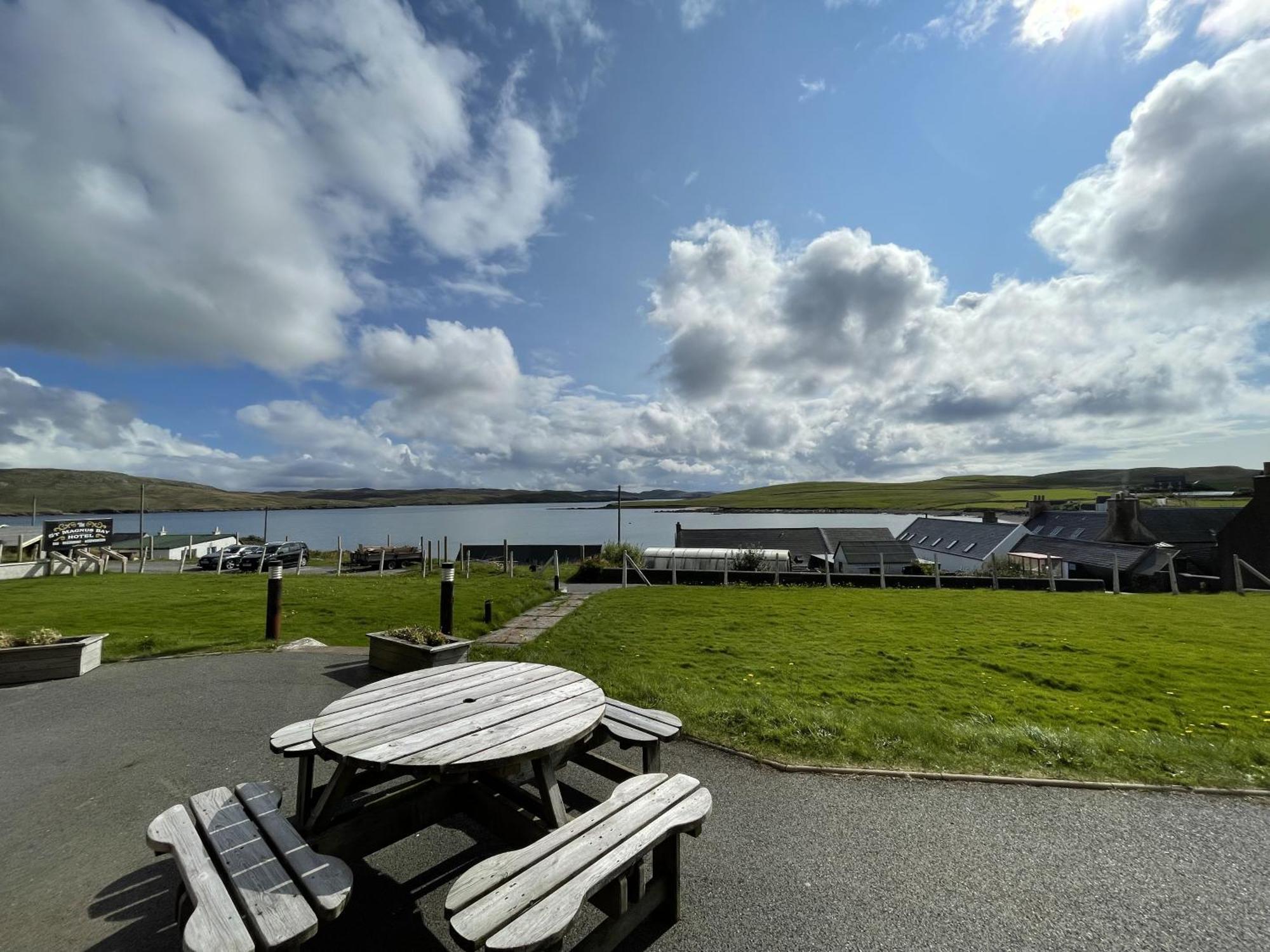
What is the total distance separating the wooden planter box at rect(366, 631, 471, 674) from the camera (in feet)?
21.4

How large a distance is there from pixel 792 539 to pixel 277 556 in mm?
30957

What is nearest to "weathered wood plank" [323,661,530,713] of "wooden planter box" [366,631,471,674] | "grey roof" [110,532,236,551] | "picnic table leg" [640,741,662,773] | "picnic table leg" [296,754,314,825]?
"picnic table leg" [296,754,314,825]

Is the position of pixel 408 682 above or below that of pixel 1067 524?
below

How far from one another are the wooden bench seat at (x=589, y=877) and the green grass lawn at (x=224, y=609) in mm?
7573

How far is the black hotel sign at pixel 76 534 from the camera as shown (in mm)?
22547

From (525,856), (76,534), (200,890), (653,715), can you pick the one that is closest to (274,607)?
(653,715)

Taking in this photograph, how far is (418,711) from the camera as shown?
123 inches

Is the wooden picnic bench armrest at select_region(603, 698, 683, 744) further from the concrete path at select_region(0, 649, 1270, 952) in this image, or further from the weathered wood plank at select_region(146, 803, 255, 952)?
the weathered wood plank at select_region(146, 803, 255, 952)

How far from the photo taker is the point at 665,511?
196000 mm

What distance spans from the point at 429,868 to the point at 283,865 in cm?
122

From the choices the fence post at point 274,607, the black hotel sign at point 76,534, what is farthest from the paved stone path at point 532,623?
the black hotel sign at point 76,534

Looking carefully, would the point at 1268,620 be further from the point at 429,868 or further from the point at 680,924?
the point at 429,868

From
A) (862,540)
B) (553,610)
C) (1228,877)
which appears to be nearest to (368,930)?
(1228,877)

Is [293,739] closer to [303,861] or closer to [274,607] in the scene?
[303,861]
